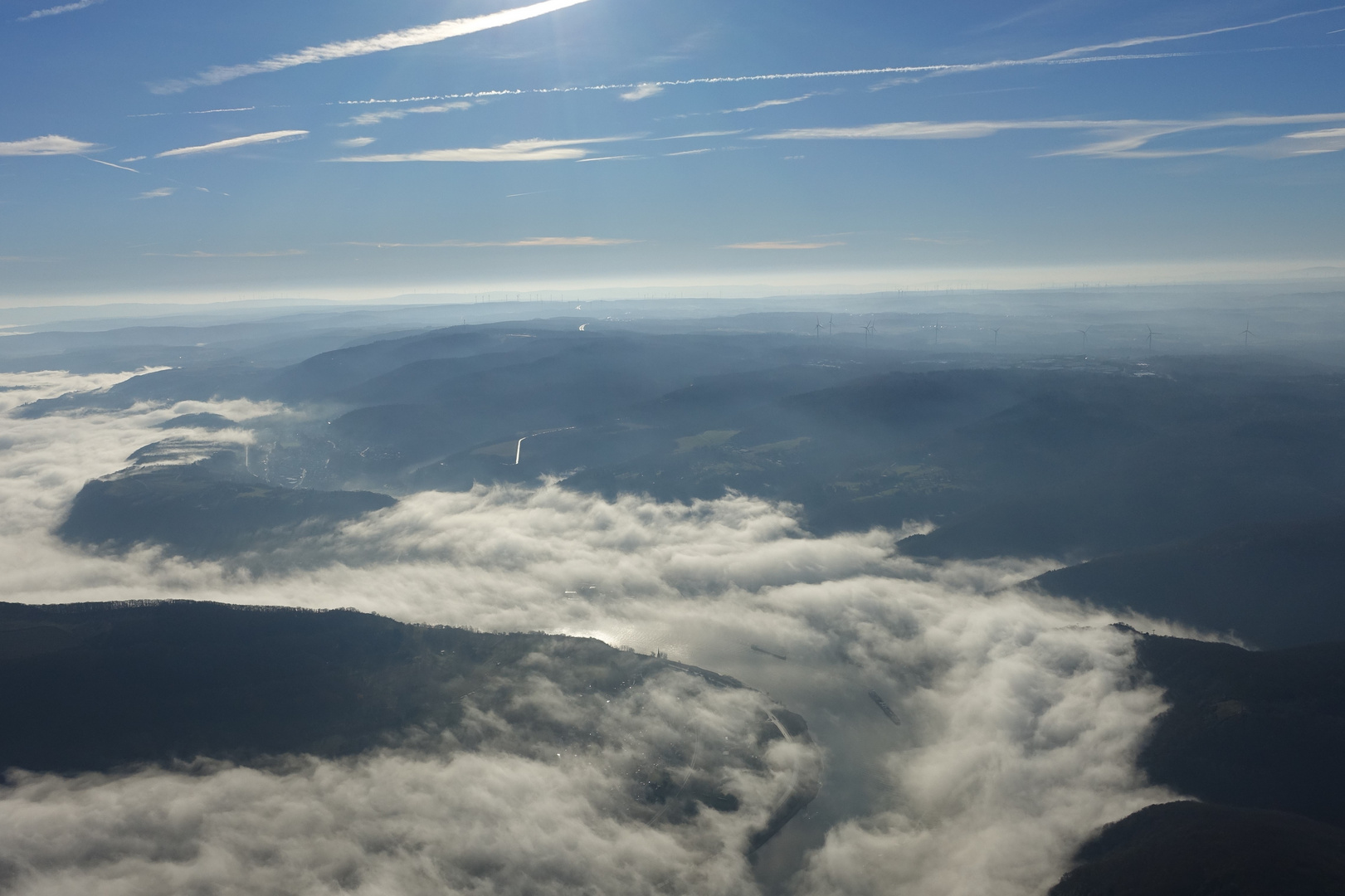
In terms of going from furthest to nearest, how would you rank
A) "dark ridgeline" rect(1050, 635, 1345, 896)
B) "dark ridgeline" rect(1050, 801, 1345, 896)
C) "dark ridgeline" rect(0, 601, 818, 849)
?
"dark ridgeline" rect(0, 601, 818, 849), "dark ridgeline" rect(1050, 635, 1345, 896), "dark ridgeline" rect(1050, 801, 1345, 896)

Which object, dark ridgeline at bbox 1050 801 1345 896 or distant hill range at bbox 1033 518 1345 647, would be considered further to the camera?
distant hill range at bbox 1033 518 1345 647

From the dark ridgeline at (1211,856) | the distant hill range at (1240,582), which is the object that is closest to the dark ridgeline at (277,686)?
the dark ridgeline at (1211,856)

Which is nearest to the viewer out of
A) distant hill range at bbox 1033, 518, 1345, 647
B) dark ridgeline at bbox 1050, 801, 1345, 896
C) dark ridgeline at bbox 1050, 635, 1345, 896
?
dark ridgeline at bbox 1050, 801, 1345, 896

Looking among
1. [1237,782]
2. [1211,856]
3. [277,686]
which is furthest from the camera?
[277,686]

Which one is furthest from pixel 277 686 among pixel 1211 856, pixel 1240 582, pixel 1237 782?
pixel 1240 582

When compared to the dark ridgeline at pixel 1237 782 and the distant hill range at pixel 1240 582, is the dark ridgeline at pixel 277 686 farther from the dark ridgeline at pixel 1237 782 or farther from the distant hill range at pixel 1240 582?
the distant hill range at pixel 1240 582

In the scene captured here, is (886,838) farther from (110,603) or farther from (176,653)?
(110,603)

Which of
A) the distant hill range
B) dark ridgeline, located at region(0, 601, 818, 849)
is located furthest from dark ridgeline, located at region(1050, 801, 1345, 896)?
the distant hill range

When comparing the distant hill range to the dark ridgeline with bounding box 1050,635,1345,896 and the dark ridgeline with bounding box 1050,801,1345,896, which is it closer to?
the dark ridgeline with bounding box 1050,635,1345,896

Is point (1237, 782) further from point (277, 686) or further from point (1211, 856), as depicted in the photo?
point (277, 686)
